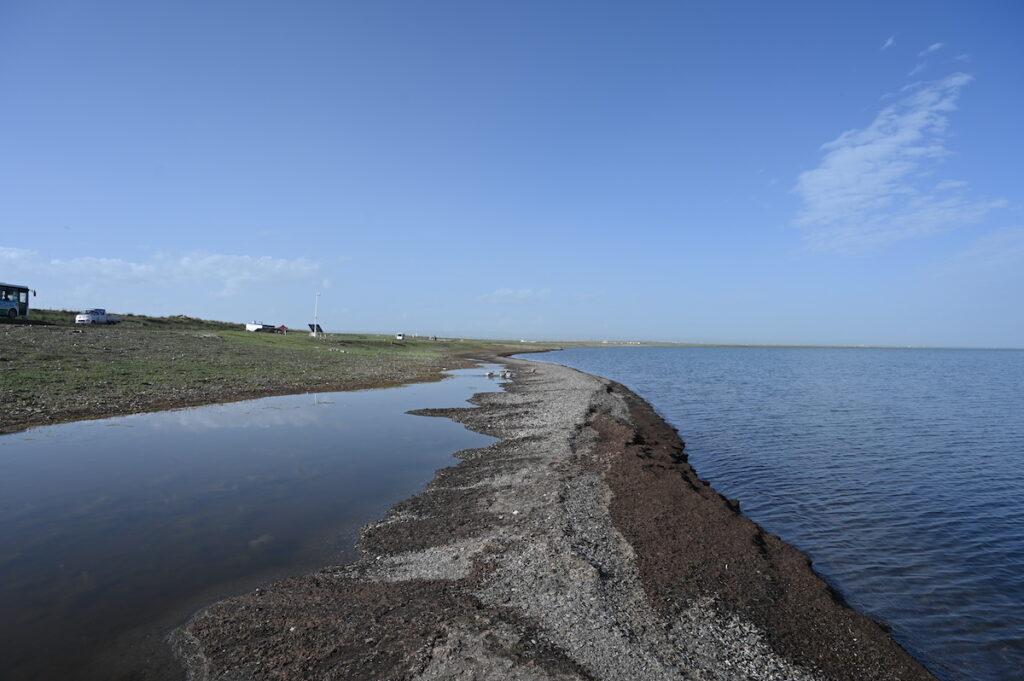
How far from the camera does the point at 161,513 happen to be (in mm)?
14125

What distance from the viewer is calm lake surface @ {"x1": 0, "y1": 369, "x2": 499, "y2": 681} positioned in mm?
8844

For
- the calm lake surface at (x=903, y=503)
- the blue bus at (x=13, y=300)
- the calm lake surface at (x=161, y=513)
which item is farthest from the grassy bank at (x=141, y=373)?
the calm lake surface at (x=903, y=503)

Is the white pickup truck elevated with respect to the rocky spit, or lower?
elevated

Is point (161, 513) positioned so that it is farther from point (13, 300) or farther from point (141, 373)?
point (13, 300)

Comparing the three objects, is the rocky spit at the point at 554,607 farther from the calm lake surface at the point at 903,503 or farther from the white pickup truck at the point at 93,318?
the white pickup truck at the point at 93,318

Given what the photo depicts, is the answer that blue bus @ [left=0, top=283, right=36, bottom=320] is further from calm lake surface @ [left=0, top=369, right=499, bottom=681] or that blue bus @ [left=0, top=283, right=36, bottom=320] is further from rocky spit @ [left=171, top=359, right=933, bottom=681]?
rocky spit @ [left=171, top=359, right=933, bottom=681]

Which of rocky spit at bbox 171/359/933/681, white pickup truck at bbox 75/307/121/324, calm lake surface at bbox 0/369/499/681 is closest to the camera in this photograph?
rocky spit at bbox 171/359/933/681

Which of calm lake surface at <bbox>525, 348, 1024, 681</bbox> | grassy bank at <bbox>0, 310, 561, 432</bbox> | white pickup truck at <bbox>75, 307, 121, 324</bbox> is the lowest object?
calm lake surface at <bbox>525, 348, 1024, 681</bbox>

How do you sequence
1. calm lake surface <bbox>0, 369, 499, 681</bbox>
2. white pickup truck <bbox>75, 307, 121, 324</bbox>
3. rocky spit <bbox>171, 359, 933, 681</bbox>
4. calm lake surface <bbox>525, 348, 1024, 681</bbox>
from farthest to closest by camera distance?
1. white pickup truck <bbox>75, 307, 121, 324</bbox>
2. calm lake surface <bbox>525, 348, 1024, 681</bbox>
3. calm lake surface <bbox>0, 369, 499, 681</bbox>
4. rocky spit <bbox>171, 359, 933, 681</bbox>

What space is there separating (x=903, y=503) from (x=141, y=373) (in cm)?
4384

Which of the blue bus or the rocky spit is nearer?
the rocky spit

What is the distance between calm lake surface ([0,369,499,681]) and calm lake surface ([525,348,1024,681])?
38.5 feet

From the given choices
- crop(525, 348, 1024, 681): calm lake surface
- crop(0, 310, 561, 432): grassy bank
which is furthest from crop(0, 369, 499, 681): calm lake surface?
crop(525, 348, 1024, 681): calm lake surface

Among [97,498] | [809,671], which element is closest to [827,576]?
[809,671]
